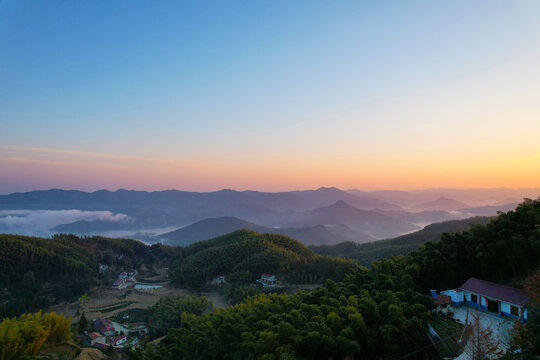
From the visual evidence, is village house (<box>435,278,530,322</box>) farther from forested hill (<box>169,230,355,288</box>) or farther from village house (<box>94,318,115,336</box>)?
village house (<box>94,318,115,336</box>)

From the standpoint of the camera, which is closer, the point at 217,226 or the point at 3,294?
the point at 3,294

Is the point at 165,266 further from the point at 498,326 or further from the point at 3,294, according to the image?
the point at 498,326

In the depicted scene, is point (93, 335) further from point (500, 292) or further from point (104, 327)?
point (500, 292)

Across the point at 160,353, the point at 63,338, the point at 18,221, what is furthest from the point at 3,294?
the point at 18,221

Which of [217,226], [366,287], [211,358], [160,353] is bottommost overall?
[217,226]

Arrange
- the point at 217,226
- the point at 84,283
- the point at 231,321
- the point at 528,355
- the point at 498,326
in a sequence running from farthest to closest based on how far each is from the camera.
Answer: the point at 217,226, the point at 84,283, the point at 231,321, the point at 498,326, the point at 528,355

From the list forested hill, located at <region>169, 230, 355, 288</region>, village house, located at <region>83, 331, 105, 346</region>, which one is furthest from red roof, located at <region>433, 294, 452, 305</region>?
village house, located at <region>83, 331, 105, 346</region>

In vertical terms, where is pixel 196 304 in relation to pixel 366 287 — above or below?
below
